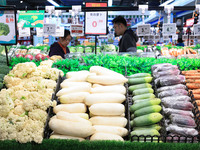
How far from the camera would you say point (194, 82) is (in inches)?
94.7

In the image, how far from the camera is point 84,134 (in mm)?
1725

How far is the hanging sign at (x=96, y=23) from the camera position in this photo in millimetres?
3213

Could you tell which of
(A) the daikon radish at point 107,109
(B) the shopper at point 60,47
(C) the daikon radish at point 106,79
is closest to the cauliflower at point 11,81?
(C) the daikon radish at point 106,79

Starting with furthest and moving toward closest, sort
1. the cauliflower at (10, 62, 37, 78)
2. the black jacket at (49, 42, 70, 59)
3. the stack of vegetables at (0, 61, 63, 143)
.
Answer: the black jacket at (49, 42, 70, 59), the cauliflower at (10, 62, 37, 78), the stack of vegetables at (0, 61, 63, 143)

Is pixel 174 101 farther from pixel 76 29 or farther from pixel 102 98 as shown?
pixel 76 29

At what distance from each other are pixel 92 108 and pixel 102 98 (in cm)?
15

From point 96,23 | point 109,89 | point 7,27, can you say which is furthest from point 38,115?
point 96,23

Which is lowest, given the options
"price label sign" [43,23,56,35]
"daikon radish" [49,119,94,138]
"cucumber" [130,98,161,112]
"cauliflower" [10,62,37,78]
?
"daikon radish" [49,119,94,138]

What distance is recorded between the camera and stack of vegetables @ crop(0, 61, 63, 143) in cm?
168

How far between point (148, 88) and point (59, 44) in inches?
149

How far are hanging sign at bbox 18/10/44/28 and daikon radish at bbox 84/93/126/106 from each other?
2.18m

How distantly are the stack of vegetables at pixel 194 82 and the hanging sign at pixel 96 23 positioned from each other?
4.52ft

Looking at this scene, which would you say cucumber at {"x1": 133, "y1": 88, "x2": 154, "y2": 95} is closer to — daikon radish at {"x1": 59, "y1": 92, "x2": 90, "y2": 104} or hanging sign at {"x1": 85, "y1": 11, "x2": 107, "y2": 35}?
daikon radish at {"x1": 59, "y1": 92, "x2": 90, "y2": 104}

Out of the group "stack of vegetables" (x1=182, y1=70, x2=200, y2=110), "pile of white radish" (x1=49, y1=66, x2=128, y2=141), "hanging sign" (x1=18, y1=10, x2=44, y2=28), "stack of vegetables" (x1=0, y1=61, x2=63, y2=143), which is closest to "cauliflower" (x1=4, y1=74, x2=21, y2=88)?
"stack of vegetables" (x1=0, y1=61, x2=63, y2=143)
